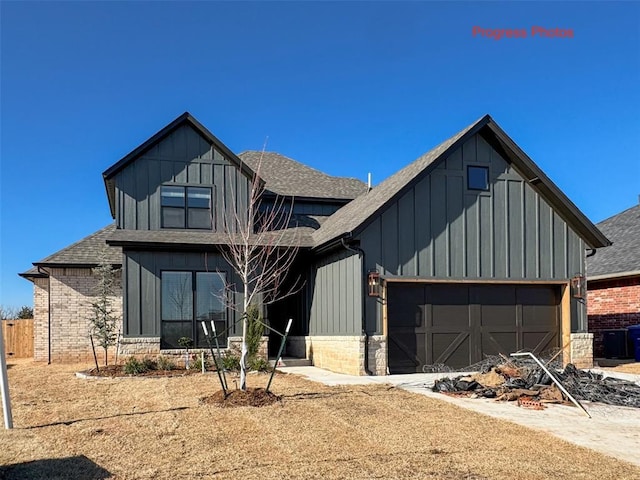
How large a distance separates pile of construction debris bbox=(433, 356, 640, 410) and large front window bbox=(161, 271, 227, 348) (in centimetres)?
728

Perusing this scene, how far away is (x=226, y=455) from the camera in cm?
668

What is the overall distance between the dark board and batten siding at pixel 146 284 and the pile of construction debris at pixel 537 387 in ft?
26.5

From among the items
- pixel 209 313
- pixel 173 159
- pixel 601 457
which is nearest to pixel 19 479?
pixel 601 457

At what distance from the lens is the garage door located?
49.6 feet

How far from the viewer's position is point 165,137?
17.4m

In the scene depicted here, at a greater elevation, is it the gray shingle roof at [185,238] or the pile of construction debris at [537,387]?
the gray shingle roof at [185,238]

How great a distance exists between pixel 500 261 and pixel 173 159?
9739mm

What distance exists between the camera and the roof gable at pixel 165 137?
1685 cm

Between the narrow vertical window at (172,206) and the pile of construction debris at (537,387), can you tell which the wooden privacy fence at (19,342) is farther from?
the pile of construction debris at (537,387)

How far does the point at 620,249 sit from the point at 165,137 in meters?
16.3

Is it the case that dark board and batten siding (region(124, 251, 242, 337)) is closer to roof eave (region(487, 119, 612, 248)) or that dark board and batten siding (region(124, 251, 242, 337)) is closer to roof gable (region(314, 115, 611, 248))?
roof gable (region(314, 115, 611, 248))

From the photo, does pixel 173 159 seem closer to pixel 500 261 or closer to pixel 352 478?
pixel 500 261

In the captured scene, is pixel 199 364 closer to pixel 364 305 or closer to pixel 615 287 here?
pixel 364 305

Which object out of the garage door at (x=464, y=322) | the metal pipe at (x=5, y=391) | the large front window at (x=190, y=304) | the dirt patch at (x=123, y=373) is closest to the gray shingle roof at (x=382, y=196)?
the garage door at (x=464, y=322)
